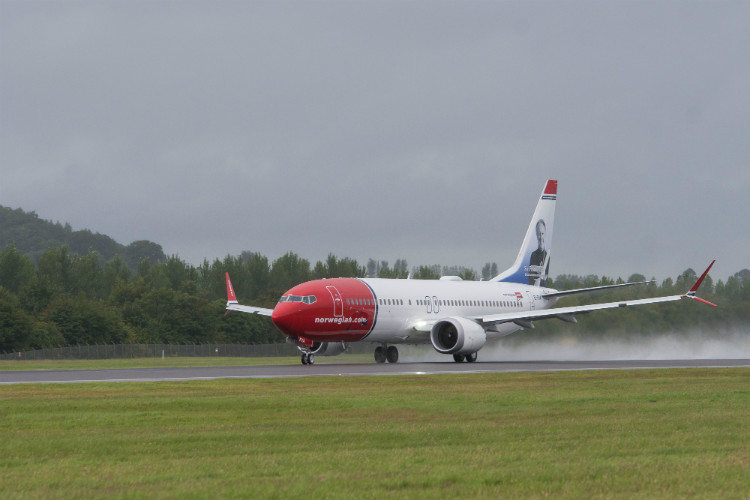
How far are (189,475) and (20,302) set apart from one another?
100013mm

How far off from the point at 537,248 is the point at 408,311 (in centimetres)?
1863

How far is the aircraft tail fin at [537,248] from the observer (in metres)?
73.1

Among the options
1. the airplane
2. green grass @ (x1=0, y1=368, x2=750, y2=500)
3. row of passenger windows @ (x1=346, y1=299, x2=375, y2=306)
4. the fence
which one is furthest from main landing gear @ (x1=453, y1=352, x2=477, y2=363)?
green grass @ (x1=0, y1=368, x2=750, y2=500)

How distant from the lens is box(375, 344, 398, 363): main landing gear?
2414 inches

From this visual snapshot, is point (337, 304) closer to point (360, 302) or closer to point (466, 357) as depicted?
point (360, 302)

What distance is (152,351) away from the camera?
94188mm

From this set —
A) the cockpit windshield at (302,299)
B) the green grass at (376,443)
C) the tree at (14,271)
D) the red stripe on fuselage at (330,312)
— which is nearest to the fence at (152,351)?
the red stripe on fuselage at (330,312)

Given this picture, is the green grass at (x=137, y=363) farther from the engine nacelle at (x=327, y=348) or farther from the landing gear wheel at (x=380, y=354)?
the landing gear wheel at (x=380, y=354)

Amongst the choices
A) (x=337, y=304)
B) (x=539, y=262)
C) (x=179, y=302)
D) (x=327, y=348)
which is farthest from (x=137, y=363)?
(x=179, y=302)

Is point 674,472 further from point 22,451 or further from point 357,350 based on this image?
point 357,350

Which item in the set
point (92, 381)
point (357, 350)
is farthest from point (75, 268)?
point (92, 381)

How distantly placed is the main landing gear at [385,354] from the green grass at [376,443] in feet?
94.6

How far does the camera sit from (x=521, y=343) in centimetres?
7231

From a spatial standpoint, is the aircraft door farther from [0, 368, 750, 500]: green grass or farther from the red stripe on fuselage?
[0, 368, 750, 500]: green grass
